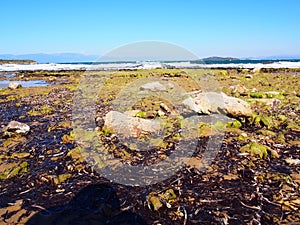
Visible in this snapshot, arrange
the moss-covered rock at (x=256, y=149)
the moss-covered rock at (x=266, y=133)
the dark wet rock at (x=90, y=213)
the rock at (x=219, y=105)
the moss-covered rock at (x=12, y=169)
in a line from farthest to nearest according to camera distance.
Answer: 1. the rock at (x=219, y=105)
2. the moss-covered rock at (x=266, y=133)
3. the moss-covered rock at (x=256, y=149)
4. the moss-covered rock at (x=12, y=169)
5. the dark wet rock at (x=90, y=213)

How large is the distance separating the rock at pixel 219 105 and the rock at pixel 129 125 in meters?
1.13

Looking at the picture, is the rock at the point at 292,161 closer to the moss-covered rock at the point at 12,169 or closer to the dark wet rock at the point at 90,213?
the dark wet rock at the point at 90,213

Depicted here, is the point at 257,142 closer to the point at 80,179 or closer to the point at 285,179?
the point at 285,179

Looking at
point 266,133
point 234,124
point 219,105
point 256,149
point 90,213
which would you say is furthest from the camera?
point 219,105

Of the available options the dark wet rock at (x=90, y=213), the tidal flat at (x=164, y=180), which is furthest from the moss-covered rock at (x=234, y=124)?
the dark wet rock at (x=90, y=213)

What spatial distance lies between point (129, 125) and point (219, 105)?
1.98 m

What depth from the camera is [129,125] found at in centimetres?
452

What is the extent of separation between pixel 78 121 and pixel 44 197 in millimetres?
3347

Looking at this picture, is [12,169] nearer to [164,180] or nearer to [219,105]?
[164,180]

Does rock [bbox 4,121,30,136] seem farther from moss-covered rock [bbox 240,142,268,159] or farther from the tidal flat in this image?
moss-covered rock [bbox 240,142,268,159]

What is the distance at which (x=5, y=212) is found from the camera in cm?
252

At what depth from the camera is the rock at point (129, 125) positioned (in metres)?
4.50

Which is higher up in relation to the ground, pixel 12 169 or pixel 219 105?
pixel 219 105

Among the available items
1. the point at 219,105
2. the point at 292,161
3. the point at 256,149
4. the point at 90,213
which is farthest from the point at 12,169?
the point at 219,105
